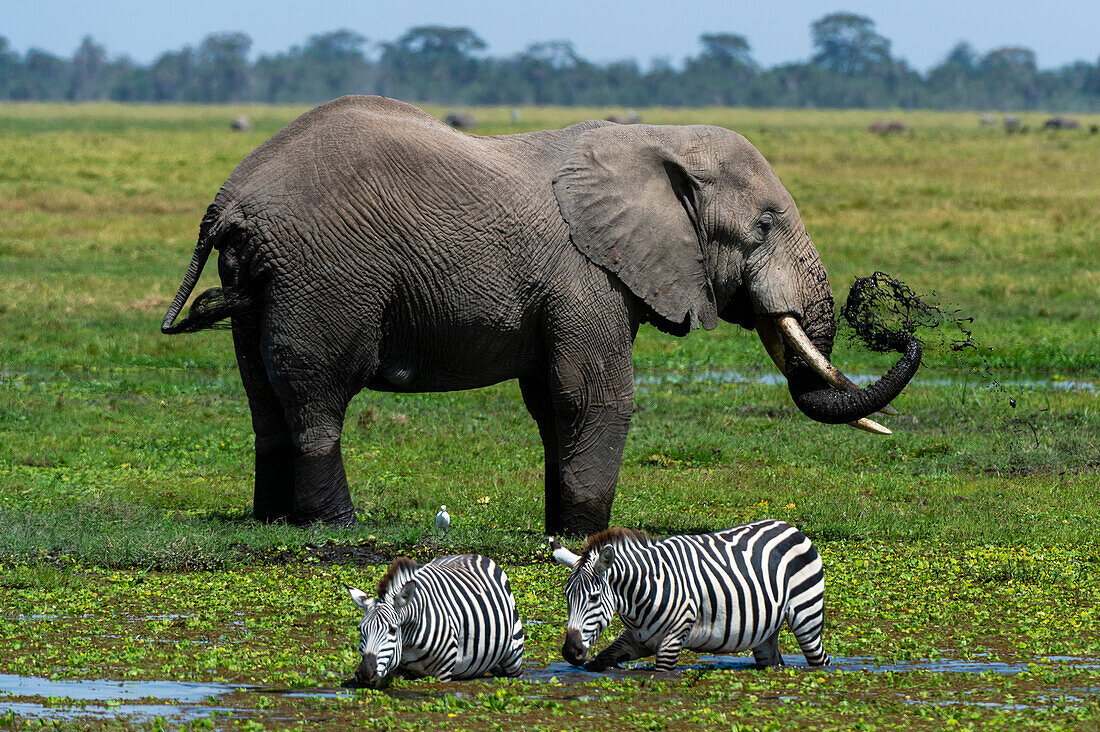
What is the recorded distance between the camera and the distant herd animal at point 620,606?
296 inches

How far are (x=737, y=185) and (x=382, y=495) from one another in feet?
13.5

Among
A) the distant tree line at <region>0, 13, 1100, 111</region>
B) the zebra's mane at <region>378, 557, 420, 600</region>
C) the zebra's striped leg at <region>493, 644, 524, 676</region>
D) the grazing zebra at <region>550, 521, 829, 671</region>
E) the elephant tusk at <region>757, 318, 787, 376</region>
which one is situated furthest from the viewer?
the distant tree line at <region>0, 13, 1100, 111</region>

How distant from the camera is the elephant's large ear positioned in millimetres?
11070

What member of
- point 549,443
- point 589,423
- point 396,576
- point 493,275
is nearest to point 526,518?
point 549,443

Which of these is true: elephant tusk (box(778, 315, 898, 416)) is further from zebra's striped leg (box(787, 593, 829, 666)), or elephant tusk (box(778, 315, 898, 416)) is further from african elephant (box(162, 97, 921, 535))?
zebra's striped leg (box(787, 593, 829, 666))

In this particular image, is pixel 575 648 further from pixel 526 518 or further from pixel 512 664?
pixel 526 518

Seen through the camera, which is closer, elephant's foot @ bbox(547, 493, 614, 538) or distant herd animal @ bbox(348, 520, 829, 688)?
distant herd animal @ bbox(348, 520, 829, 688)

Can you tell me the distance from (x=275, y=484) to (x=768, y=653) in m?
4.69

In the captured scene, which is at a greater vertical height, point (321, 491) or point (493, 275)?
point (493, 275)

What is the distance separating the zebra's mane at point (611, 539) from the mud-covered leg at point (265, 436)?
389cm

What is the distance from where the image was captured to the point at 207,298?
1088 centimetres

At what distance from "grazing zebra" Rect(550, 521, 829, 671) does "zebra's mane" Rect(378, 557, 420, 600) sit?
0.79 meters

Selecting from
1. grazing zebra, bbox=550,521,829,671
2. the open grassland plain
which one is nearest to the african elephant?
the open grassland plain

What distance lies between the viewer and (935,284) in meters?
27.6
